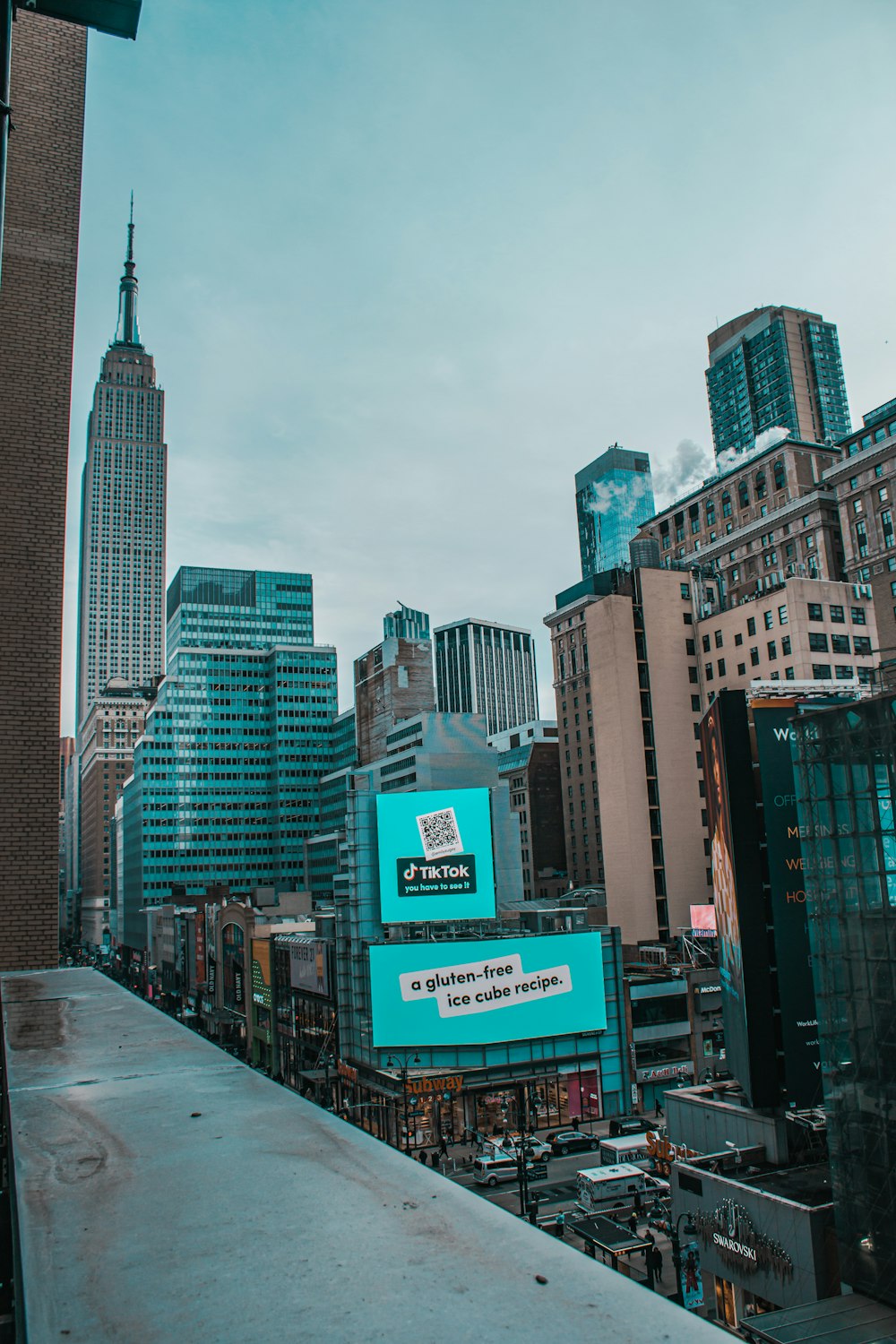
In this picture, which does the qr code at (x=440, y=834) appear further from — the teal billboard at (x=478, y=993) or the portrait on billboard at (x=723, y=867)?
the portrait on billboard at (x=723, y=867)

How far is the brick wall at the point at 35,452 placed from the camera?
77.2ft

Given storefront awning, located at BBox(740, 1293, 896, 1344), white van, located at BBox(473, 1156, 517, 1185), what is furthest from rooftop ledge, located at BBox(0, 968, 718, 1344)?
white van, located at BBox(473, 1156, 517, 1185)

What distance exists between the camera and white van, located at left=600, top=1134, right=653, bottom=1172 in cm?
4038

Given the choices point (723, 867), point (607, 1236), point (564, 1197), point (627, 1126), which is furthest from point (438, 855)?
point (607, 1236)

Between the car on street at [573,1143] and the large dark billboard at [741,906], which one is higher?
the large dark billboard at [741,906]

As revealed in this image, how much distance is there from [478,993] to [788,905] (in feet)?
73.3

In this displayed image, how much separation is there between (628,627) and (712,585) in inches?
474

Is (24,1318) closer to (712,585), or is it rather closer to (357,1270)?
(357,1270)

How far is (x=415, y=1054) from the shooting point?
49.9 metres

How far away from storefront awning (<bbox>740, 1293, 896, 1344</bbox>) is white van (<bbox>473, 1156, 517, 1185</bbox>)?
756 inches

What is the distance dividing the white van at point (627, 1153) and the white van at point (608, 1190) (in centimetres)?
400

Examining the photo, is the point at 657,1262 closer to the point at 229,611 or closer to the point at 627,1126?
the point at 627,1126

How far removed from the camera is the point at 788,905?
3347 cm

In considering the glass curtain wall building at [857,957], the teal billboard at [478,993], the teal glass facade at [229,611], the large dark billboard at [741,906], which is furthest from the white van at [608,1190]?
the teal glass facade at [229,611]
